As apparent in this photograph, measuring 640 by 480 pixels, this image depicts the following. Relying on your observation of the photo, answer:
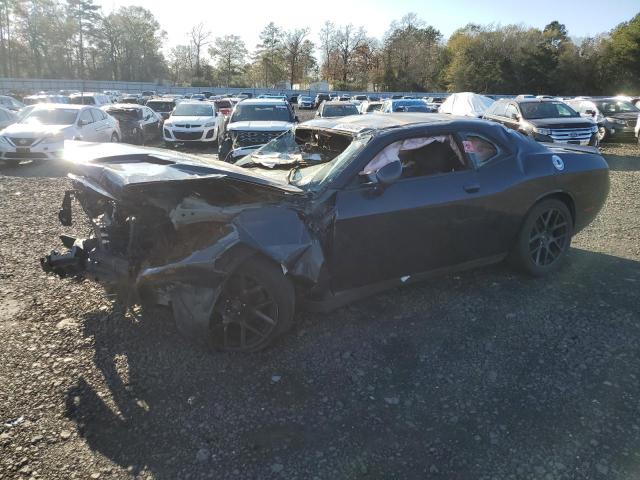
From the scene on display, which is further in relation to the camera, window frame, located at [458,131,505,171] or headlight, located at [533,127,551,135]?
headlight, located at [533,127,551,135]

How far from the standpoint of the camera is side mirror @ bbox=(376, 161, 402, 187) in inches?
138

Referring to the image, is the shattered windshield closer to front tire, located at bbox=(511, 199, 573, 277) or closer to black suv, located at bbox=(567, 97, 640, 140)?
→ front tire, located at bbox=(511, 199, 573, 277)

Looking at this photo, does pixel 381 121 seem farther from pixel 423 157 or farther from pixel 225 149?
pixel 225 149

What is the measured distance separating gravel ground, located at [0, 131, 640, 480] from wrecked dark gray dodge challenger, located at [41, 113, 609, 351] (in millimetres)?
358

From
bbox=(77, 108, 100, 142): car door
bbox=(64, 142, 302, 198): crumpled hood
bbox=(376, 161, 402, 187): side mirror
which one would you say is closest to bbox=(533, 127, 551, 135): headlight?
bbox=(376, 161, 402, 187): side mirror

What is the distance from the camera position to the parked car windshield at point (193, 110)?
51.8 feet

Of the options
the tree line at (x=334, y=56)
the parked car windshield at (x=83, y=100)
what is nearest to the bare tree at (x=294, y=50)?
Result: the tree line at (x=334, y=56)

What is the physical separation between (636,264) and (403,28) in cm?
8215

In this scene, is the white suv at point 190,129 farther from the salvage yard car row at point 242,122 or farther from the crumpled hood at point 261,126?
the crumpled hood at point 261,126

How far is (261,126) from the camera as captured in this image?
34.6 ft

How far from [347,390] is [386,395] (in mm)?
250

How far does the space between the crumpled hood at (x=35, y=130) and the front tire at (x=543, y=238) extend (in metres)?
11.2

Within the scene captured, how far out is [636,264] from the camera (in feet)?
16.9

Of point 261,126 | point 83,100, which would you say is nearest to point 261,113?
point 261,126
